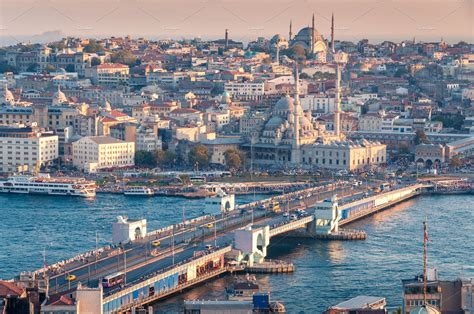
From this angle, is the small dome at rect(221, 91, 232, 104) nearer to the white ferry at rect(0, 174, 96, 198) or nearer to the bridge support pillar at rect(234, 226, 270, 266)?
the white ferry at rect(0, 174, 96, 198)

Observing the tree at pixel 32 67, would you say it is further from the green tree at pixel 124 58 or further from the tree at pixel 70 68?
the green tree at pixel 124 58

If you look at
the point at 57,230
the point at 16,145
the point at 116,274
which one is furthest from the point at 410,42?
the point at 116,274

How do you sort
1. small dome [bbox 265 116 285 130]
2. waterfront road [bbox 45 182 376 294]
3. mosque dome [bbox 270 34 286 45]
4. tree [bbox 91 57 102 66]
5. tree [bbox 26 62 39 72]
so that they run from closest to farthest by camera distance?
waterfront road [bbox 45 182 376 294], small dome [bbox 265 116 285 130], tree [bbox 91 57 102 66], tree [bbox 26 62 39 72], mosque dome [bbox 270 34 286 45]

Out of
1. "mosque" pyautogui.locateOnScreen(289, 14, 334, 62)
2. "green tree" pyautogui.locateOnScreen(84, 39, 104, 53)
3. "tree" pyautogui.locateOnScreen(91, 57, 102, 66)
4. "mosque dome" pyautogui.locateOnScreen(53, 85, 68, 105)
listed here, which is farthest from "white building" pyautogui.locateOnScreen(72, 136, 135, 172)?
"mosque" pyautogui.locateOnScreen(289, 14, 334, 62)

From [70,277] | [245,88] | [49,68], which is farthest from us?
[49,68]

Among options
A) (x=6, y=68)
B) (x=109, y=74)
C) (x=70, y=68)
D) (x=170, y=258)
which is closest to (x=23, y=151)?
(x=170, y=258)

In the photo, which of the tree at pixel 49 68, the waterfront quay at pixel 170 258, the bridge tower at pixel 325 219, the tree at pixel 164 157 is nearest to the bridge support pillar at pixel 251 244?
the waterfront quay at pixel 170 258

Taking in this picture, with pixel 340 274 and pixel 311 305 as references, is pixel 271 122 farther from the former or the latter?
pixel 311 305

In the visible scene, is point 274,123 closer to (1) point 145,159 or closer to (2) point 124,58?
(1) point 145,159
